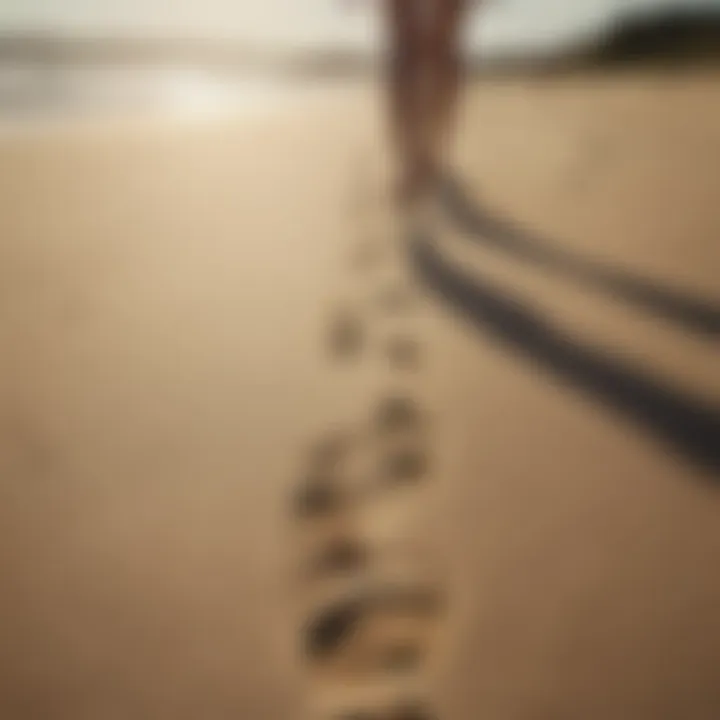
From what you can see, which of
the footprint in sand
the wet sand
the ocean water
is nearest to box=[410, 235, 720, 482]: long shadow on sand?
the wet sand

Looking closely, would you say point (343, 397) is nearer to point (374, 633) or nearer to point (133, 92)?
point (374, 633)

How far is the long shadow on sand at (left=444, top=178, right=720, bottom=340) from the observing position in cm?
99

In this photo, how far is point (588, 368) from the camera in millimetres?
936

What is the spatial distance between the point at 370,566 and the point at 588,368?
295 mm

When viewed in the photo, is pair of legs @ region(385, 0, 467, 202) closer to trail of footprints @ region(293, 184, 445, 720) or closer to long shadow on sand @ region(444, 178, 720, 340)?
long shadow on sand @ region(444, 178, 720, 340)

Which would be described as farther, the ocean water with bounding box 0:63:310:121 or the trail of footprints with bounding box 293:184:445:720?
the ocean water with bounding box 0:63:310:121

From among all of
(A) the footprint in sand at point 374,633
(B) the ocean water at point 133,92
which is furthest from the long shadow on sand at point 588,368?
(B) the ocean water at point 133,92

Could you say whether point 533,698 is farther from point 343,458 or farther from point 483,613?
point 343,458

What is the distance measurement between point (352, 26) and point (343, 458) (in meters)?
0.82

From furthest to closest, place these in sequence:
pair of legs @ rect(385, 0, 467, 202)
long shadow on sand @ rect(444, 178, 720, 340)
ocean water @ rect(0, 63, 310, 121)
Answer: ocean water @ rect(0, 63, 310, 121)
pair of legs @ rect(385, 0, 467, 202)
long shadow on sand @ rect(444, 178, 720, 340)

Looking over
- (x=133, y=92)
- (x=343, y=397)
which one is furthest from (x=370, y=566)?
(x=133, y=92)

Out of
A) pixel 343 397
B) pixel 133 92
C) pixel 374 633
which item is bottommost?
pixel 374 633

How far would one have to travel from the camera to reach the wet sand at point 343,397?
698 mm

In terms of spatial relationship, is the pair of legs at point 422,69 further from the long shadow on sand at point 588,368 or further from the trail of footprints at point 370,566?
the trail of footprints at point 370,566
